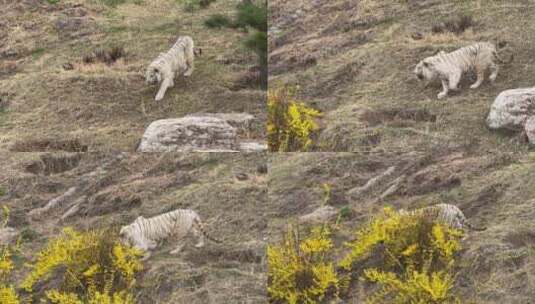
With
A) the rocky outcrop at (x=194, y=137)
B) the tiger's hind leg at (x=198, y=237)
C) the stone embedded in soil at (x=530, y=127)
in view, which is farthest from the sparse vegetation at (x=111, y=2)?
the stone embedded in soil at (x=530, y=127)

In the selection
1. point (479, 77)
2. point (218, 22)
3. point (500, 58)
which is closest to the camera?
point (479, 77)

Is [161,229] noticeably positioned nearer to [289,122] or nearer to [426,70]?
[289,122]

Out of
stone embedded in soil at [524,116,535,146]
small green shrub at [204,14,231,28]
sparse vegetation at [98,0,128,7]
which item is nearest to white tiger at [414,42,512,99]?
stone embedded in soil at [524,116,535,146]

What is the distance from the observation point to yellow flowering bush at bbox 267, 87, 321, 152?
1049cm

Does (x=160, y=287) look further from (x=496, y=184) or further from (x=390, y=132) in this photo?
(x=496, y=184)

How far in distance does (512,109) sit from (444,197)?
44.7 inches

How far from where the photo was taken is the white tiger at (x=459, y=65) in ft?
33.9

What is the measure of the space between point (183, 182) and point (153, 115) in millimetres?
880

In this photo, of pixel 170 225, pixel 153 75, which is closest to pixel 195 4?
pixel 153 75

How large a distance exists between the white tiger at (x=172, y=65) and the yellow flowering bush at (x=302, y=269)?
2342mm

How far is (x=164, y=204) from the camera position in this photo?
10.4m

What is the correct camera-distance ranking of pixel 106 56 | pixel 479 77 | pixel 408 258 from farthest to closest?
pixel 106 56 < pixel 479 77 < pixel 408 258

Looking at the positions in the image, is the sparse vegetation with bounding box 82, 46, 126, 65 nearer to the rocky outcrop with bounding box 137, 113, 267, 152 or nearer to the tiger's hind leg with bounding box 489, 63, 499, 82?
the rocky outcrop with bounding box 137, 113, 267, 152

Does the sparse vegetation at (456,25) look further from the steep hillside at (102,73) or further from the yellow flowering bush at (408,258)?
the yellow flowering bush at (408,258)
